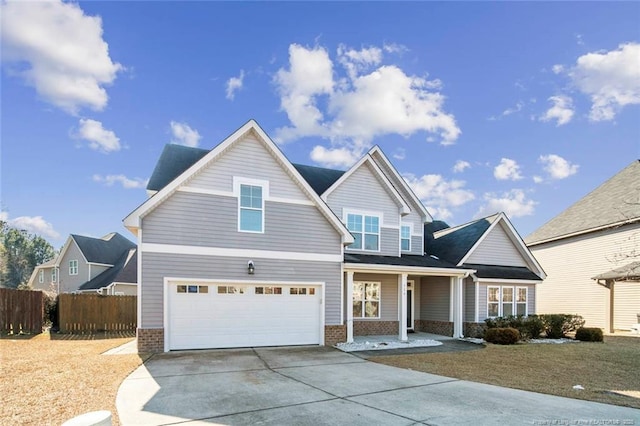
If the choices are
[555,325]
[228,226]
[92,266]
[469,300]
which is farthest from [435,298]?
[92,266]

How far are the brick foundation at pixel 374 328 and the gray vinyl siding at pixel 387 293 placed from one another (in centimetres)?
22

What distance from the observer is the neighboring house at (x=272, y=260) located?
40.7ft

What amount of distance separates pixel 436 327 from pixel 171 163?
14.3 meters

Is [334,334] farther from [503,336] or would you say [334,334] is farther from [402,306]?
[503,336]

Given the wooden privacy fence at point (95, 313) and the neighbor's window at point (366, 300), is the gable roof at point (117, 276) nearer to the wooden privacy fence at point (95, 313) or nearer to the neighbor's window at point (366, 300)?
the wooden privacy fence at point (95, 313)

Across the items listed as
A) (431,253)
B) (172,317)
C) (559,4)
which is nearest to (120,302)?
(172,317)

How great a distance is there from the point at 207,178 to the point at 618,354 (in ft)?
50.1

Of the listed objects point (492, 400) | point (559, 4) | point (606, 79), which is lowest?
point (492, 400)

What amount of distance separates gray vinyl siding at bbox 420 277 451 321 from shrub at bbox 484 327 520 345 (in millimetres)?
2397

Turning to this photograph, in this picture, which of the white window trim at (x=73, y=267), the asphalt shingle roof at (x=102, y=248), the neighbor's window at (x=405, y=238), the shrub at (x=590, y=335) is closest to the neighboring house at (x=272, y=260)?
the neighbor's window at (x=405, y=238)

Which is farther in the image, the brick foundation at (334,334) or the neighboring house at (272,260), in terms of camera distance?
the brick foundation at (334,334)

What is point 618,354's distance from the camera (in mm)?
13398

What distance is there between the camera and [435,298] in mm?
19031

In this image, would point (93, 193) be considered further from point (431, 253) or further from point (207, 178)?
point (431, 253)
